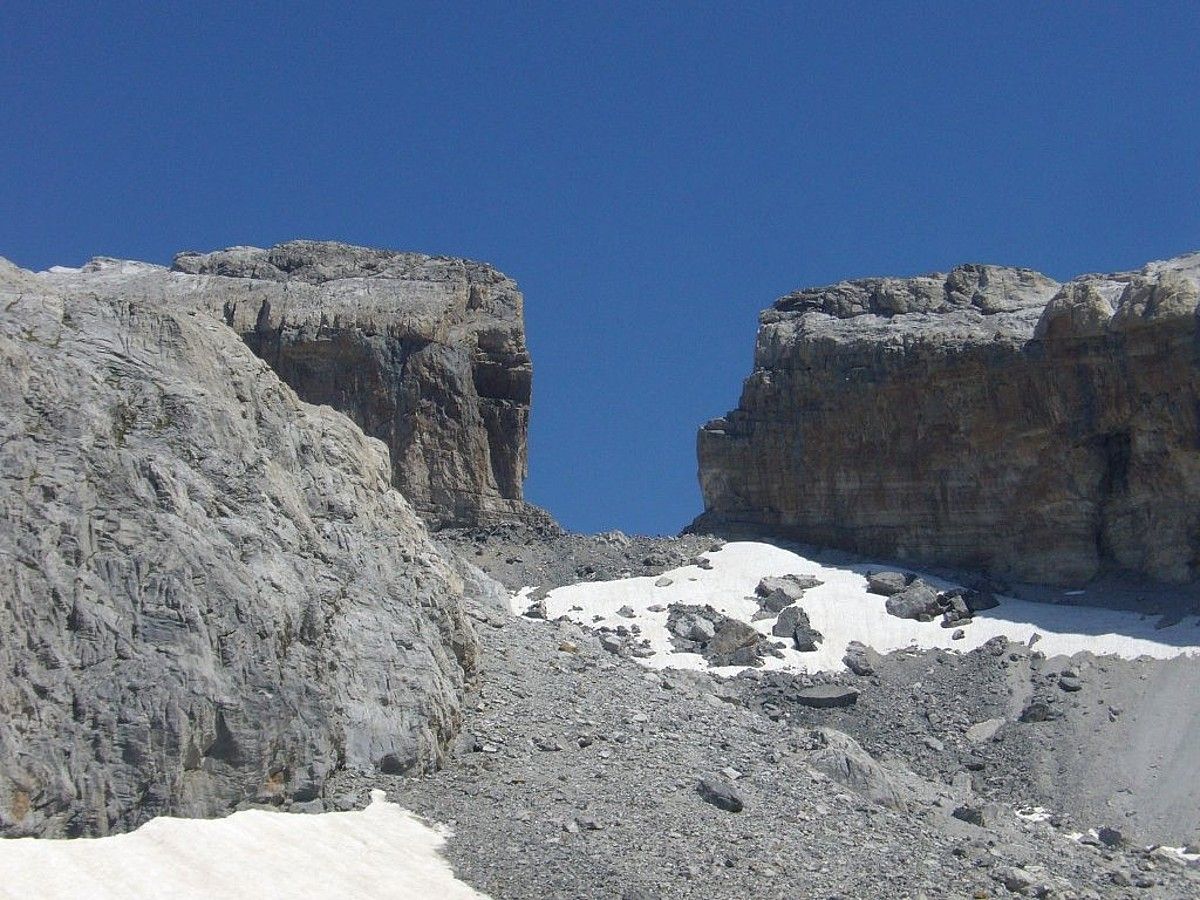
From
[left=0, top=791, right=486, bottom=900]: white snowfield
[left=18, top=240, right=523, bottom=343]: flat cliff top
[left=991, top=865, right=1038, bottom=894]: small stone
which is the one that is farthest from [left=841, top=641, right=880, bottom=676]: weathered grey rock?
[left=0, top=791, right=486, bottom=900]: white snowfield

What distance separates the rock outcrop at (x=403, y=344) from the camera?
5169 centimetres

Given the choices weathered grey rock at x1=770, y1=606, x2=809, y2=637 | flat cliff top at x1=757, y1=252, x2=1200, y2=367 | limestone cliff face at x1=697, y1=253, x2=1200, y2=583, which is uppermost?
flat cliff top at x1=757, y1=252, x2=1200, y2=367

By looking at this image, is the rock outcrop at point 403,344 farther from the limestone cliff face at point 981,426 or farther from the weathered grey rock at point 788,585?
Answer: the weathered grey rock at point 788,585

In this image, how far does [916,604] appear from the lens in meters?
44.2

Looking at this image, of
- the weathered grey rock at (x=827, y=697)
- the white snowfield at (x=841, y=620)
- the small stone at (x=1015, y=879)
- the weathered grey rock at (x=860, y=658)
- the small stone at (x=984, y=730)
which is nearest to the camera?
the small stone at (x=1015, y=879)

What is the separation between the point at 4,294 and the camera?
845 inches

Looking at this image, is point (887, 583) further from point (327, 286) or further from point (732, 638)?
point (327, 286)

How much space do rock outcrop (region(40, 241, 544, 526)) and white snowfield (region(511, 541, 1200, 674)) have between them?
8174 millimetres

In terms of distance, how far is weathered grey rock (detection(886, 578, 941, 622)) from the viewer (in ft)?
144

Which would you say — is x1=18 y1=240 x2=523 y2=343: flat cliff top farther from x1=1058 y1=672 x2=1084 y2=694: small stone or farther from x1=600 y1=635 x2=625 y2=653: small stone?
x1=1058 y1=672 x2=1084 y2=694: small stone

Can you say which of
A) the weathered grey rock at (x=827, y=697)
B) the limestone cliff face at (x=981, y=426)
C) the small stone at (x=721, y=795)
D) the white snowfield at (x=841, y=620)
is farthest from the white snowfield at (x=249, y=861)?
the limestone cliff face at (x=981, y=426)

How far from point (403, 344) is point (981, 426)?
784 inches

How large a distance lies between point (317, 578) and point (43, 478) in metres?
4.72

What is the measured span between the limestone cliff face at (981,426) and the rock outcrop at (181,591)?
91.9 ft
